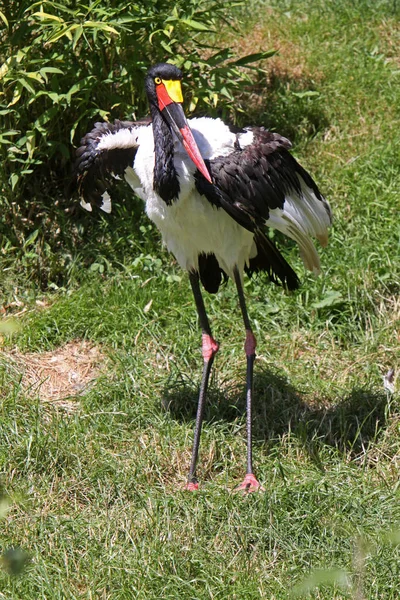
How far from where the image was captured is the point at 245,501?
3.87 metres

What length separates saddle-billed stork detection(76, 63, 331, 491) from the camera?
399 cm

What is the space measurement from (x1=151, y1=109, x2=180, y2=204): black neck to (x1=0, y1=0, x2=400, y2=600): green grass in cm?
110

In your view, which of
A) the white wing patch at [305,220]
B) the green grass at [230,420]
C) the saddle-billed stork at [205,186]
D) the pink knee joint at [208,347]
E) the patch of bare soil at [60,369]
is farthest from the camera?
the patch of bare soil at [60,369]

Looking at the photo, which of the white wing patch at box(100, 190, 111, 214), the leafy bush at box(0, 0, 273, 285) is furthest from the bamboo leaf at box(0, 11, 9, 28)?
the white wing patch at box(100, 190, 111, 214)

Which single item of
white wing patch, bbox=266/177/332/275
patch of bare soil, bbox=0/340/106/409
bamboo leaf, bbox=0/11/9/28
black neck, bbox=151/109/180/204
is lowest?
patch of bare soil, bbox=0/340/106/409

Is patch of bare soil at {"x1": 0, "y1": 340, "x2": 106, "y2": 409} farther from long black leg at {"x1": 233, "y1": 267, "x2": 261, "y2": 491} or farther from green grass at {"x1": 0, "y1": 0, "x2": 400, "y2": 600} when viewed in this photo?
long black leg at {"x1": 233, "y1": 267, "x2": 261, "y2": 491}

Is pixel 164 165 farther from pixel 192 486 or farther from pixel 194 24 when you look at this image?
pixel 194 24

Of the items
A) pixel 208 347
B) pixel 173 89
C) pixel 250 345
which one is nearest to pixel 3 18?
pixel 173 89

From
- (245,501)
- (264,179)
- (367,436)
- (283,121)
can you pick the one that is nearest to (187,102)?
(283,121)

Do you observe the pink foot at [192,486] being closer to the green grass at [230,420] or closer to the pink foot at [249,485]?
the green grass at [230,420]

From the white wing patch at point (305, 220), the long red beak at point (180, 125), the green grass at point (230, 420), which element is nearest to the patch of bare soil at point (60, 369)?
the green grass at point (230, 420)

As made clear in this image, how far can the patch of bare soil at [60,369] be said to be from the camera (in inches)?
188

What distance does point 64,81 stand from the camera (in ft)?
17.7

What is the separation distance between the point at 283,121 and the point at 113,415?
2723mm
